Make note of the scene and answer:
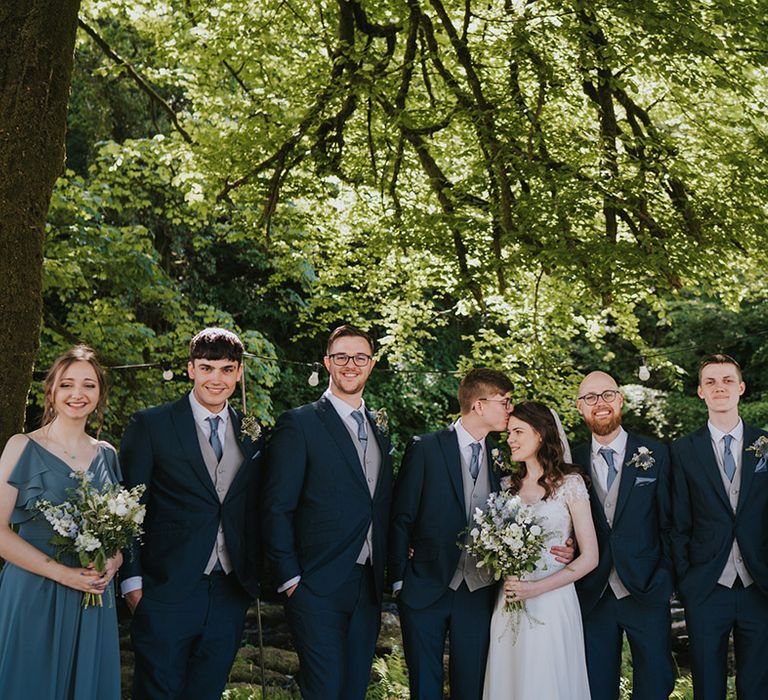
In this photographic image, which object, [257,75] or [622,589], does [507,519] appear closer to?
[622,589]

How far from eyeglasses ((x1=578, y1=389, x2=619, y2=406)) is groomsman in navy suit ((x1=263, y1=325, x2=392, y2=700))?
1.09 m

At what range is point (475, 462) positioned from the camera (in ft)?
15.9

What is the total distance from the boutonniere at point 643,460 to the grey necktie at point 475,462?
776 millimetres

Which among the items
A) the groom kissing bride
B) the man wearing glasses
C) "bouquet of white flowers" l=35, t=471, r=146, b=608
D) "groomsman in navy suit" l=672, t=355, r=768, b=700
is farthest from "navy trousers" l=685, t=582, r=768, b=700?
"bouquet of white flowers" l=35, t=471, r=146, b=608

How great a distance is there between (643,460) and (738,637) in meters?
0.98

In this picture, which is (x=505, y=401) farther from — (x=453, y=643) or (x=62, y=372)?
(x=62, y=372)

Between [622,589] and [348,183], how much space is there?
6361mm

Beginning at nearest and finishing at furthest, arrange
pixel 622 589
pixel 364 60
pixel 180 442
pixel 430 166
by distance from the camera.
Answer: pixel 180 442
pixel 622 589
pixel 364 60
pixel 430 166

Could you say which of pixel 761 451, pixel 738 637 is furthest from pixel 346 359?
pixel 738 637

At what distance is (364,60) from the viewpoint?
8.26 m

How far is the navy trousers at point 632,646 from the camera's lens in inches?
186

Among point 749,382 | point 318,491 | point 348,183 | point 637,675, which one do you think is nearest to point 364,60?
point 348,183

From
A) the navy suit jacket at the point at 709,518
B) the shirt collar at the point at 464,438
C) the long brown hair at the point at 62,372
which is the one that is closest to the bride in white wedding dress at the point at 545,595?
the shirt collar at the point at 464,438

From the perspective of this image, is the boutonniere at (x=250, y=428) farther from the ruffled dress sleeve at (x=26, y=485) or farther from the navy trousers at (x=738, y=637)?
the navy trousers at (x=738, y=637)
